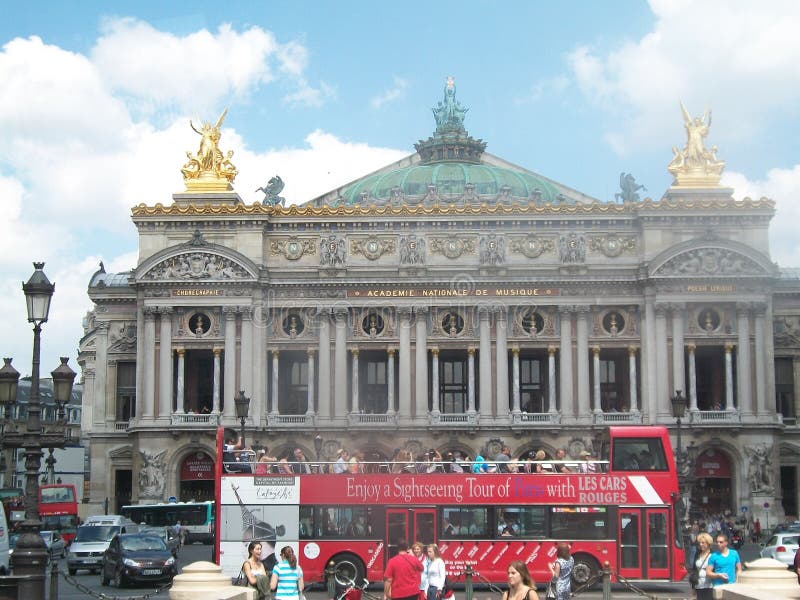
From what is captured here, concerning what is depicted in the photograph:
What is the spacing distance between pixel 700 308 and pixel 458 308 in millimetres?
14778

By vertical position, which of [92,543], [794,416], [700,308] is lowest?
[92,543]

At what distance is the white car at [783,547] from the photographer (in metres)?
47.8

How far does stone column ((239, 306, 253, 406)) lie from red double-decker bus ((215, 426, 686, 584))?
36.6 m

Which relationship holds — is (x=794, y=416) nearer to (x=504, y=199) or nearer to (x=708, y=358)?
(x=708, y=358)

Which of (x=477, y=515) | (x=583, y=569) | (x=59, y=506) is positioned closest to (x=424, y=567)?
(x=477, y=515)

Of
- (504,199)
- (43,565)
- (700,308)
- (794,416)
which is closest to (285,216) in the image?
(504,199)

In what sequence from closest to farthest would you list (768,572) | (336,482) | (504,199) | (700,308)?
1. (768,572)
2. (336,482)
3. (700,308)
4. (504,199)

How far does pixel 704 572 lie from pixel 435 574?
6086mm

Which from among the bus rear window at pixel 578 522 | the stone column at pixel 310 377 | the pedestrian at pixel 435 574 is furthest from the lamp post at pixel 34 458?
the stone column at pixel 310 377

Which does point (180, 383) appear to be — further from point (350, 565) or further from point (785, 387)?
point (785, 387)

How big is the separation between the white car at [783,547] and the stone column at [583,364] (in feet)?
99.8

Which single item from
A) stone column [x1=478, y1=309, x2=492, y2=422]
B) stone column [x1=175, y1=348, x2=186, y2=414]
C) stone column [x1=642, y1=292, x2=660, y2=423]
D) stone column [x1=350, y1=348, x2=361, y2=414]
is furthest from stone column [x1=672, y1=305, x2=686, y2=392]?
stone column [x1=175, y1=348, x2=186, y2=414]

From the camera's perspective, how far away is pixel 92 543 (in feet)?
186

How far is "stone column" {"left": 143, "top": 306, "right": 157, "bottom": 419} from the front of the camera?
266 feet
